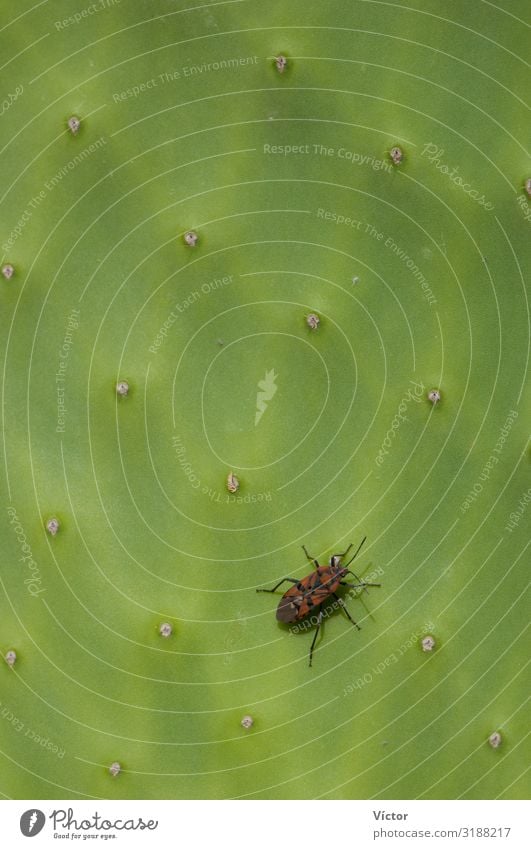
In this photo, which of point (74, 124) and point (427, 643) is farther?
point (427, 643)

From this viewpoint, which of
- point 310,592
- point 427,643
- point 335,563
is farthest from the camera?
point 427,643

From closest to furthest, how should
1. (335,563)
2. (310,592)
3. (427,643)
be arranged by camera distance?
(310,592)
(335,563)
(427,643)

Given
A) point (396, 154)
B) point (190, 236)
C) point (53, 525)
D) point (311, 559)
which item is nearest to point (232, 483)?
point (311, 559)

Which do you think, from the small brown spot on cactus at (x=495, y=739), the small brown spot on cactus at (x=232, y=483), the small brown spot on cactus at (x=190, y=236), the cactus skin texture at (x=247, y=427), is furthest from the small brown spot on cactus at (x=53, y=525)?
the small brown spot on cactus at (x=495, y=739)

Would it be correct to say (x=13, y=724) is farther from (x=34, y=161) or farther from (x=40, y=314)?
(x=34, y=161)

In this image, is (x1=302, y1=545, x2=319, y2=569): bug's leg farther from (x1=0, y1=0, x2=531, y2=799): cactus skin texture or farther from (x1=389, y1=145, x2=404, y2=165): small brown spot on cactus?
(x1=389, y1=145, x2=404, y2=165): small brown spot on cactus

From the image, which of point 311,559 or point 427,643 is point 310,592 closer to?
point 311,559
